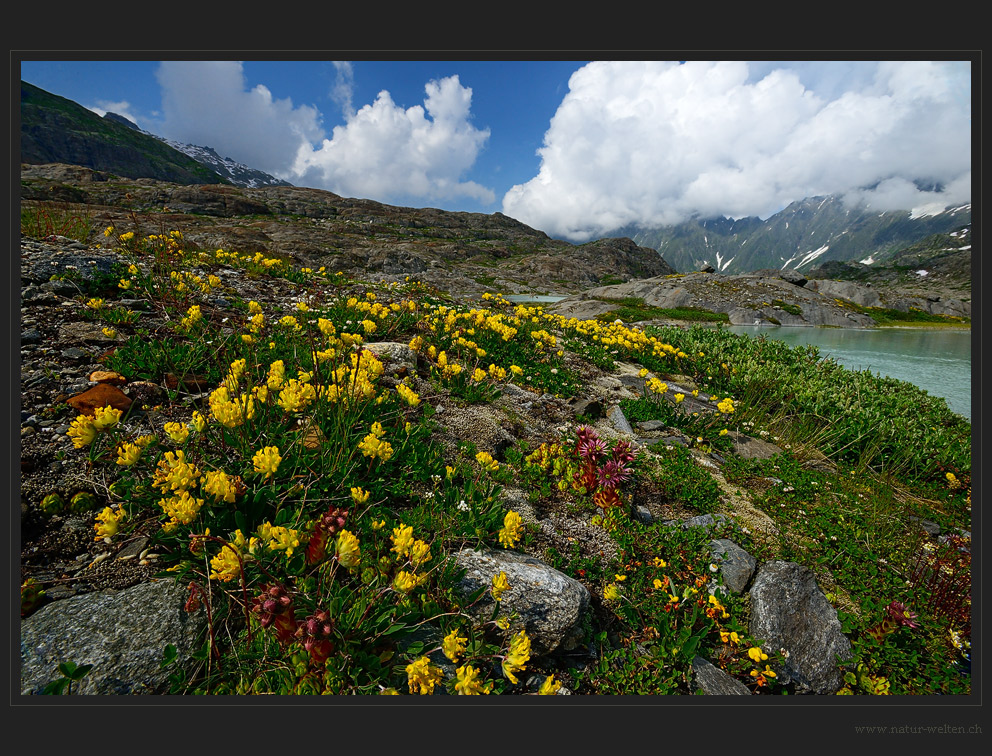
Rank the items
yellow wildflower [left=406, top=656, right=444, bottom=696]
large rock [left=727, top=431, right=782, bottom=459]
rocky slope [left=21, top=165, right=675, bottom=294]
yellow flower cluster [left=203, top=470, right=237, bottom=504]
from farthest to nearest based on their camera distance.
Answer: rocky slope [left=21, top=165, right=675, bottom=294], large rock [left=727, top=431, right=782, bottom=459], yellow flower cluster [left=203, top=470, right=237, bottom=504], yellow wildflower [left=406, top=656, right=444, bottom=696]

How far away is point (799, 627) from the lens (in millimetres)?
2150

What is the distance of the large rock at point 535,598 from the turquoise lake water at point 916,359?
903 cm

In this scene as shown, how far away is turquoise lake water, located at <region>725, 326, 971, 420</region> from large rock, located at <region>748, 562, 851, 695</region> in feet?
24.9

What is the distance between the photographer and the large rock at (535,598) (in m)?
1.80

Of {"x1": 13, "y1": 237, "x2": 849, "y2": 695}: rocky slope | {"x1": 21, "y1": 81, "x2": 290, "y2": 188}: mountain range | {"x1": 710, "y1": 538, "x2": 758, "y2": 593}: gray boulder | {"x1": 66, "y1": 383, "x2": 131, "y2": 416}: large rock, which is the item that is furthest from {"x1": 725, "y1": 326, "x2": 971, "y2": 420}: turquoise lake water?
{"x1": 21, "y1": 81, "x2": 290, "y2": 188}: mountain range

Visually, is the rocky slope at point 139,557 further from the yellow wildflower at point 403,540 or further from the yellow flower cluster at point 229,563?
the yellow wildflower at point 403,540

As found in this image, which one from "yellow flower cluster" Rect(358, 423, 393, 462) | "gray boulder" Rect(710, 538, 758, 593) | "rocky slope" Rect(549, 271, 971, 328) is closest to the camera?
"yellow flower cluster" Rect(358, 423, 393, 462)

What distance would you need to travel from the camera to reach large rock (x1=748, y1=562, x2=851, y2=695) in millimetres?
2020

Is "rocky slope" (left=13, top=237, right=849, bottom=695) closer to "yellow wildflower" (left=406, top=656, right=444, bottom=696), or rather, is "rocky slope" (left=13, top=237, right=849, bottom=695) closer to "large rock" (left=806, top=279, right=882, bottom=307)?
"yellow wildflower" (left=406, top=656, right=444, bottom=696)

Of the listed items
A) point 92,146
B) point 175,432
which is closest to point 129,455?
point 175,432

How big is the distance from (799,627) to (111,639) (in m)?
3.23

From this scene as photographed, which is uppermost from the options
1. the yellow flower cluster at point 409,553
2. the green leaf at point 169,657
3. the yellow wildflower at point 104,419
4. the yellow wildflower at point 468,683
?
the yellow wildflower at point 104,419

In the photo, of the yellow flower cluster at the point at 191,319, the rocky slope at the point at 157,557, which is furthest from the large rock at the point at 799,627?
the yellow flower cluster at the point at 191,319

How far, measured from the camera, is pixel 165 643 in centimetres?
142
